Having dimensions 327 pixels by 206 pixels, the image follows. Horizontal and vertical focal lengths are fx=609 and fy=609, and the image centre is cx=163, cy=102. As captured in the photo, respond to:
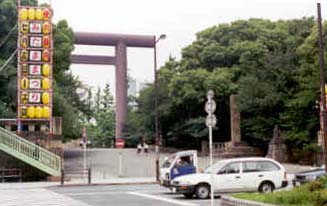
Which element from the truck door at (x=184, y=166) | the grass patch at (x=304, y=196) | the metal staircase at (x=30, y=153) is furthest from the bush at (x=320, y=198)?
the metal staircase at (x=30, y=153)

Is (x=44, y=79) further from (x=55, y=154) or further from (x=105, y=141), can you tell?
(x=105, y=141)

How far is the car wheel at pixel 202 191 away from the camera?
866 inches

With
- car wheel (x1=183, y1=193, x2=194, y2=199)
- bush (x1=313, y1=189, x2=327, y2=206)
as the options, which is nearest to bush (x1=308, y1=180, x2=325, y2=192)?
bush (x1=313, y1=189, x2=327, y2=206)

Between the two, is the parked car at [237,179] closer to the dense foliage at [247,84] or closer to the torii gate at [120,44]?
the dense foliage at [247,84]

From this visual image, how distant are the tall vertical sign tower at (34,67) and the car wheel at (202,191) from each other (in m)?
21.2

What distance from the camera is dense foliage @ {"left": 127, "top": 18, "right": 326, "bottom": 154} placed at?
50406mm

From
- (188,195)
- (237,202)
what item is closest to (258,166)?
(188,195)

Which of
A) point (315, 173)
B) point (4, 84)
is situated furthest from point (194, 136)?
point (315, 173)

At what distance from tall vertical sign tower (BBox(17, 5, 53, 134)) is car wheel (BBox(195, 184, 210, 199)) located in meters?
21.2

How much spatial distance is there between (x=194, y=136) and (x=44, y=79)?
23.8 m

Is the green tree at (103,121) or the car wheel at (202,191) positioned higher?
the green tree at (103,121)

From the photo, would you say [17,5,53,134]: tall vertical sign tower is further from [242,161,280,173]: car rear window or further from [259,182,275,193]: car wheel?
[259,182,275,193]: car wheel

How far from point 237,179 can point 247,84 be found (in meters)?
33.5

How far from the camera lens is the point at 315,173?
23906 millimetres
